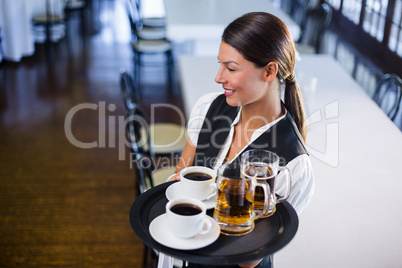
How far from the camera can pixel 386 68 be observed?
15.3 ft

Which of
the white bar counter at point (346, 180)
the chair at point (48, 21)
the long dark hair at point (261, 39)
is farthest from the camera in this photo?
the chair at point (48, 21)

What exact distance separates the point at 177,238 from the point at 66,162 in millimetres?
2518

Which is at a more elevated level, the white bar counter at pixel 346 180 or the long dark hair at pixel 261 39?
the long dark hair at pixel 261 39

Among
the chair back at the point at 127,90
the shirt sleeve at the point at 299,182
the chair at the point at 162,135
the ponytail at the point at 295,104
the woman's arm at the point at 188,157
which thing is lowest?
the chair at the point at 162,135

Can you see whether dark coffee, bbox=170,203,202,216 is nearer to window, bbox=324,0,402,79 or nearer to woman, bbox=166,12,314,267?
woman, bbox=166,12,314,267

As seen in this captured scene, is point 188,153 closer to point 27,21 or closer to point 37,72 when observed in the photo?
point 37,72

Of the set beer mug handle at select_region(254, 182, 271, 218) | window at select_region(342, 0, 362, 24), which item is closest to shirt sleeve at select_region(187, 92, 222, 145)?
beer mug handle at select_region(254, 182, 271, 218)

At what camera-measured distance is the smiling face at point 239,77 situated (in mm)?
1448

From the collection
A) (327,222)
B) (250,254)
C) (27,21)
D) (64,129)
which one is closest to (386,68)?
(64,129)

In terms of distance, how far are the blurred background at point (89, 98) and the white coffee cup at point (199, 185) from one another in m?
1.27

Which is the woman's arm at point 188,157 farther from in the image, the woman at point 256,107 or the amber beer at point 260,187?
the amber beer at point 260,187

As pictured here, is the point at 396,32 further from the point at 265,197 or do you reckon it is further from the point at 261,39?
the point at 265,197

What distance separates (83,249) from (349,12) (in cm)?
454

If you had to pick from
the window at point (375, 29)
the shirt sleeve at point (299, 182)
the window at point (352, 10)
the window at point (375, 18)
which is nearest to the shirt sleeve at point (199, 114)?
the shirt sleeve at point (299, 182)
